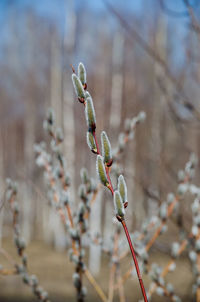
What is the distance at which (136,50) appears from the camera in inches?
440

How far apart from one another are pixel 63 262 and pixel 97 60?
7223 mm

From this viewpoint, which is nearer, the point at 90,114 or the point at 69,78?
the point at 90,114

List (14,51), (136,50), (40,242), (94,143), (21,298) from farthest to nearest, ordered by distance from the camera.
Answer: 1. (14,51)
2. (40,242)
3. (136,50)
4. (21,298)
5. (94,143)

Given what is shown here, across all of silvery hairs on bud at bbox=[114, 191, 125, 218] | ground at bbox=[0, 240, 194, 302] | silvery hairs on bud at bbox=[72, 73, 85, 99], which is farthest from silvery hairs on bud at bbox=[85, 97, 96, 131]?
ground at bbox=[0, 240, 194, 302]

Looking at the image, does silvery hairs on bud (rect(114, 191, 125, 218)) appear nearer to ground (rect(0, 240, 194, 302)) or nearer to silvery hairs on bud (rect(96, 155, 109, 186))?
silvery hairs on bud (rect(96, 155, 109, 186))

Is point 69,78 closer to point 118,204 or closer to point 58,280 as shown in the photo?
point 58,280

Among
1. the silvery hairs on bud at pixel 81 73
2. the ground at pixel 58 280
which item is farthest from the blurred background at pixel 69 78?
the silvery hairs on bud at pixel 81 73

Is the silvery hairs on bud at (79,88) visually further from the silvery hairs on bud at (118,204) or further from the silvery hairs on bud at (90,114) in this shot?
the silvery hairs on bud at (118,204)

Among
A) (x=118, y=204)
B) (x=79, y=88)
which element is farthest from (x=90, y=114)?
(x=118, y=204)

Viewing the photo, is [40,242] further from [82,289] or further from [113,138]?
[82,289]

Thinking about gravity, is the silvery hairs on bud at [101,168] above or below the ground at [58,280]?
below

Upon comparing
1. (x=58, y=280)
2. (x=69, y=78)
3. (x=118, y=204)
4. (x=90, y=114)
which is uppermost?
(x=69, y=78)

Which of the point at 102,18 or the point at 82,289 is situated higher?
the point at 102,18

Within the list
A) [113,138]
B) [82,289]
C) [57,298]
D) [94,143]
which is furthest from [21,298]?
[94,143]
